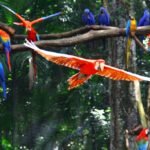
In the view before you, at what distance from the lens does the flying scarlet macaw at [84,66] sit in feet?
10.4

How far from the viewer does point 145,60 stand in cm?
852

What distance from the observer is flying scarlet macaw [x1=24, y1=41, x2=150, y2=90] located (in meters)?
3.16

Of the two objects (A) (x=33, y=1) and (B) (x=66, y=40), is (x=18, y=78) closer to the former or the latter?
(A) (x=33, y=1)

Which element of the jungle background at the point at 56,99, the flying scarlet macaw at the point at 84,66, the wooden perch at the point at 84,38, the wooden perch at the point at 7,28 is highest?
the wooden perch at the point at 7,28

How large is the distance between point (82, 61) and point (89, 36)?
0.79 meters

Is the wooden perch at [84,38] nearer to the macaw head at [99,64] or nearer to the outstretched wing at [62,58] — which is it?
the outstretched wing at [62,58]

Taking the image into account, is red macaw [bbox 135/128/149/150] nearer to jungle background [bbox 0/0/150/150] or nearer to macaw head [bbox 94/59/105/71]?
macaw head [bbox 94/59/105/71]

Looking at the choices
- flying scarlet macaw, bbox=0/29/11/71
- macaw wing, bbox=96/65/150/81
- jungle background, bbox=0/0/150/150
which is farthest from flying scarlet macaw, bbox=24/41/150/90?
jungle background, bbox=0/0/150/150

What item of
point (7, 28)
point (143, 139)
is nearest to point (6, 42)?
point (7, 28)

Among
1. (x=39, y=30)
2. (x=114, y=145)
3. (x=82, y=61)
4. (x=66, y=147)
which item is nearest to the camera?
(x=82, y=61)

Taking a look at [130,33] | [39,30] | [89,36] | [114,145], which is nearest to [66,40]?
[89,36]

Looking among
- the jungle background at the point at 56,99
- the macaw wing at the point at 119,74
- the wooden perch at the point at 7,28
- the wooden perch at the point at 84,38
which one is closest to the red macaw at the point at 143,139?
the wooden perch at the point at 84,38

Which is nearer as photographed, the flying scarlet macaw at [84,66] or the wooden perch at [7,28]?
the flying scarlet macaw at [84,66]

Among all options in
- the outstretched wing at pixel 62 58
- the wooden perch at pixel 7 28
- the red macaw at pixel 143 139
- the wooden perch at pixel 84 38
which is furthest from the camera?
the red macaw at pixel 143 139
